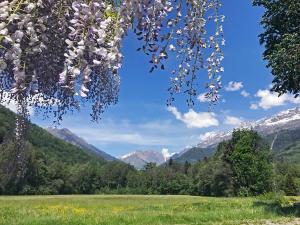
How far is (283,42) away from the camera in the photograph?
29.5 meters

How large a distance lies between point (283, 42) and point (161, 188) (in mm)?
169740

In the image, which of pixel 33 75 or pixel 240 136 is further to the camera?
pixel 240 136

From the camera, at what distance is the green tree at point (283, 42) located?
92.8 ft

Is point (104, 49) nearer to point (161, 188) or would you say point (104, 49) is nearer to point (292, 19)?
point (292, 19)

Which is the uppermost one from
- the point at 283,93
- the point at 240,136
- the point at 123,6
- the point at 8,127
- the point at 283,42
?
the point at 240,136

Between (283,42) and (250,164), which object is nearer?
(283,42)

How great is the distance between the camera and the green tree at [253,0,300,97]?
92.8 feet

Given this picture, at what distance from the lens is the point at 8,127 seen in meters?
4.50

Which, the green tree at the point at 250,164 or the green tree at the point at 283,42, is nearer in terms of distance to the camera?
the green tree at the point at 283,42

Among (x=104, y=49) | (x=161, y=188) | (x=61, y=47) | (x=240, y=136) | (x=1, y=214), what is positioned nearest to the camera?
(x=104, y=49)

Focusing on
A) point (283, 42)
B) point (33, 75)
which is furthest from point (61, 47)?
point (283, 42)

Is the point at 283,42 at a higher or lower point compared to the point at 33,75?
higher

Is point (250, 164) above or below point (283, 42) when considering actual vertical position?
above

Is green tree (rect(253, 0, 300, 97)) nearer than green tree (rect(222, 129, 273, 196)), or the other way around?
green tree (rect(253, 0, 300, 97))
